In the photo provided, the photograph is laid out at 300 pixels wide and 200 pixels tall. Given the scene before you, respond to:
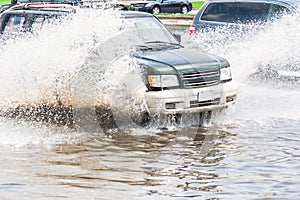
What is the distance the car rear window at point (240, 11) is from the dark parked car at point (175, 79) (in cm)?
425

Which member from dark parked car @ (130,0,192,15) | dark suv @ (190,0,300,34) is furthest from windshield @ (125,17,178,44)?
dark parked car @ (130,0,192,15)

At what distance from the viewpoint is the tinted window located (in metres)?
12.0

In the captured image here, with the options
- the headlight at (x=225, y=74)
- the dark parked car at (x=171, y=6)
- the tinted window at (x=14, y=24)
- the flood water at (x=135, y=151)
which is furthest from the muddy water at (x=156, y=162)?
the dark parked car at (x=171, y=6)

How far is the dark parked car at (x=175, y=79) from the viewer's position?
10000mm

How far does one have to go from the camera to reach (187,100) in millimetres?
10109

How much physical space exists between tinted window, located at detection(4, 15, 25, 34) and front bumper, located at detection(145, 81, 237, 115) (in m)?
A: 3.17

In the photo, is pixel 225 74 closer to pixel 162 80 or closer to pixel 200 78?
pixel 200 78

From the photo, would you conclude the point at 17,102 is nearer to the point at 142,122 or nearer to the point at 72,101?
the point at 72,101

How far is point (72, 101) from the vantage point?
34.4ft

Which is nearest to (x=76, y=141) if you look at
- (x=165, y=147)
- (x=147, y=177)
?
(x=165, y=147)

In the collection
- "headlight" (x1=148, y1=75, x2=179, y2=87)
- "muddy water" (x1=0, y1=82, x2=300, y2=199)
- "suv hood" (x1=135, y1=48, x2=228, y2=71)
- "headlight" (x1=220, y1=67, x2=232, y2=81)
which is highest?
"suv hood" (x1=135, y1=48, x2=228, y2=71)

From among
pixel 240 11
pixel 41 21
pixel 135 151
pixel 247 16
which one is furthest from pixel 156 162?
pixel 240 11

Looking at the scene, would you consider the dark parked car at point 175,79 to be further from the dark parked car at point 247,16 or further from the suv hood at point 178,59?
the dark parked car at point 247,16

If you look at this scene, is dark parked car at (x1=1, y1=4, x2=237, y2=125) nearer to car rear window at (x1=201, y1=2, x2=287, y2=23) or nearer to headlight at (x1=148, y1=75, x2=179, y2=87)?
headlight at (x1=148, y1=75, x2=179, y2=87)
